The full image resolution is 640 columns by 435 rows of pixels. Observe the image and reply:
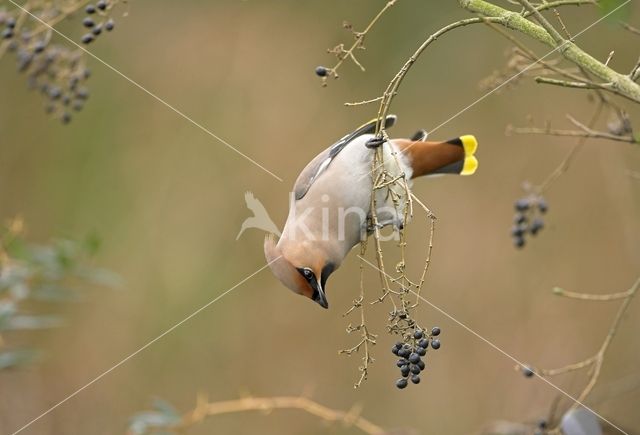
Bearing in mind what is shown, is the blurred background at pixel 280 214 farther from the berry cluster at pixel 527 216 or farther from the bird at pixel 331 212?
the bird at pixel 331 212

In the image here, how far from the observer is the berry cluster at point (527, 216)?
3006 millimetres

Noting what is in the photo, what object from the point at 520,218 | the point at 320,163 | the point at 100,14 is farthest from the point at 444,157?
the point at 100,14

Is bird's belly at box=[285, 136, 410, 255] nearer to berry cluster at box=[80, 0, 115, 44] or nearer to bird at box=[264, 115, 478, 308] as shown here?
bird at box=[264, 115, 478, 308]

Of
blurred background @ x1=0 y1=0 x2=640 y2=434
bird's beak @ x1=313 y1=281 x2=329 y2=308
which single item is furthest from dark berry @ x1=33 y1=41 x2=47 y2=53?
blurred background @ x1=0 y1=0 x2=640 y2=434

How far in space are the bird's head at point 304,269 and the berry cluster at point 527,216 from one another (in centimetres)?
74

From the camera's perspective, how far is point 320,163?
2.91 metres

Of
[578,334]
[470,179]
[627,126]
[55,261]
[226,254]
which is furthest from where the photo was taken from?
[226,254]

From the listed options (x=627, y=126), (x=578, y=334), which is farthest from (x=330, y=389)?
(x=627, y=126)

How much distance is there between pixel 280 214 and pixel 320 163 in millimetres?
2076

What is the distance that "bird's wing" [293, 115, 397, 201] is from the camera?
2.86 metres

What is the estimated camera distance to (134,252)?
5395 mm

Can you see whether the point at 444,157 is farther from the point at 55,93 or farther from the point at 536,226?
the point at 55,93

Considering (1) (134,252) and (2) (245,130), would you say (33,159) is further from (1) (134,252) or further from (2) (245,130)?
(2) (245,130)

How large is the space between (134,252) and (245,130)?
938mm
